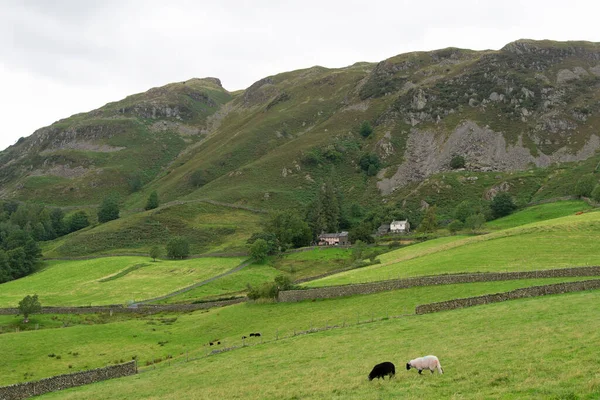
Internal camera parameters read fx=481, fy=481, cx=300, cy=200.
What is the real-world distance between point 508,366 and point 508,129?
7741 inches

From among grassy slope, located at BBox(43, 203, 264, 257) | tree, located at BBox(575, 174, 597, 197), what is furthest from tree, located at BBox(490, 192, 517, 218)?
grassy slope, located at BBox(43, 203, 264, 257)

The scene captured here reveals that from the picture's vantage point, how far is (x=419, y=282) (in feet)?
193

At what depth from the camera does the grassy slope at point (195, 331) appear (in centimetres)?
5138

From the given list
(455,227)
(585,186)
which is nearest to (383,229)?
(455,227)

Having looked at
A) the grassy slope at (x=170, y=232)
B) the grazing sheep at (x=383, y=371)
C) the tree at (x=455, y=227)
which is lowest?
the tree at (x=455, y=227)

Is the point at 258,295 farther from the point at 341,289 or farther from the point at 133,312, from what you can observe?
the point at 133,312

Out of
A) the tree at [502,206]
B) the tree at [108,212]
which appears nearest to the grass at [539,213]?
the tree at [502,206]

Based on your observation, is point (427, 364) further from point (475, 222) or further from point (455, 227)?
point (455, 227)

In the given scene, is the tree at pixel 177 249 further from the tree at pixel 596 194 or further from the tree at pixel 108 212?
the tree at pixel 596 194

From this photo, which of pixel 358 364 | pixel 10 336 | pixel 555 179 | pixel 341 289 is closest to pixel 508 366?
pixel 358 364

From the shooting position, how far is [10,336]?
59438 mm

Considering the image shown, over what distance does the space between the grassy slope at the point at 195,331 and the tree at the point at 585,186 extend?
94044 mm

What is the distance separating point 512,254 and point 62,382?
56955mm

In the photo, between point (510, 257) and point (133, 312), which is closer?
point (510, 257)
